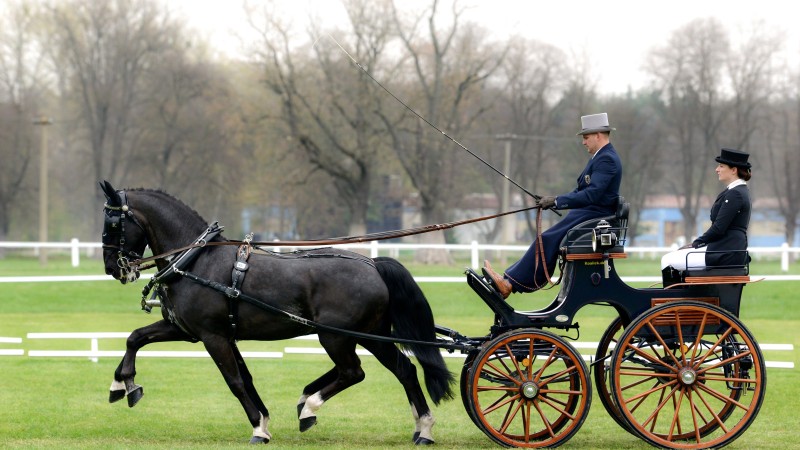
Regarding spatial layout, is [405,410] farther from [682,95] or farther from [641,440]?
[682,95]

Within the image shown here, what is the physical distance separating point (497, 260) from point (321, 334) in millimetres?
34188

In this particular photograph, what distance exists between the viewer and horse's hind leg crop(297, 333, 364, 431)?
786cm

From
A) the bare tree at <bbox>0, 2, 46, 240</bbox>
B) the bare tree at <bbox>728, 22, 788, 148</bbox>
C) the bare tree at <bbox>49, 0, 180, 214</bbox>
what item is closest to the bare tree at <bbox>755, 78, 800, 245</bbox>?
the bare tree at <bbox>728, 22, 788, 148</bbox>

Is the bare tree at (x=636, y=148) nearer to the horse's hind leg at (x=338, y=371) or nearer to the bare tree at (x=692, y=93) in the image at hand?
the bare tree at (x=692, y=93)

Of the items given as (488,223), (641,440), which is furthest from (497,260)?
(641,440)

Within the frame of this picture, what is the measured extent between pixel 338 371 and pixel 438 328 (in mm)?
866

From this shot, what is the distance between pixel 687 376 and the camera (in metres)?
7.40

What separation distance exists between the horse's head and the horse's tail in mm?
1870

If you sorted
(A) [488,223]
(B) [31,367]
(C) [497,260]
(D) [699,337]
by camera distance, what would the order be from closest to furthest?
(D) [699,337]
(B) [31,367]
(C) [497,260]
(A) [488,223]

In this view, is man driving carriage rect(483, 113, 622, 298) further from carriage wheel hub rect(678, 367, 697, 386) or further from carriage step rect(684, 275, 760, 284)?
carriage wheel hub rect(678, 367, 697, 386)

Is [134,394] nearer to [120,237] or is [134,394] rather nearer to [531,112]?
[120,237]

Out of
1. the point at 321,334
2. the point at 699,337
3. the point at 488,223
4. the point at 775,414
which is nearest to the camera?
the point at 699,337

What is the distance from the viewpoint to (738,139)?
5238 cm

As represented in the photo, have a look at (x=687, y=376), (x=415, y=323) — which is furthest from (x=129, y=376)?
(x=687, y=376)
